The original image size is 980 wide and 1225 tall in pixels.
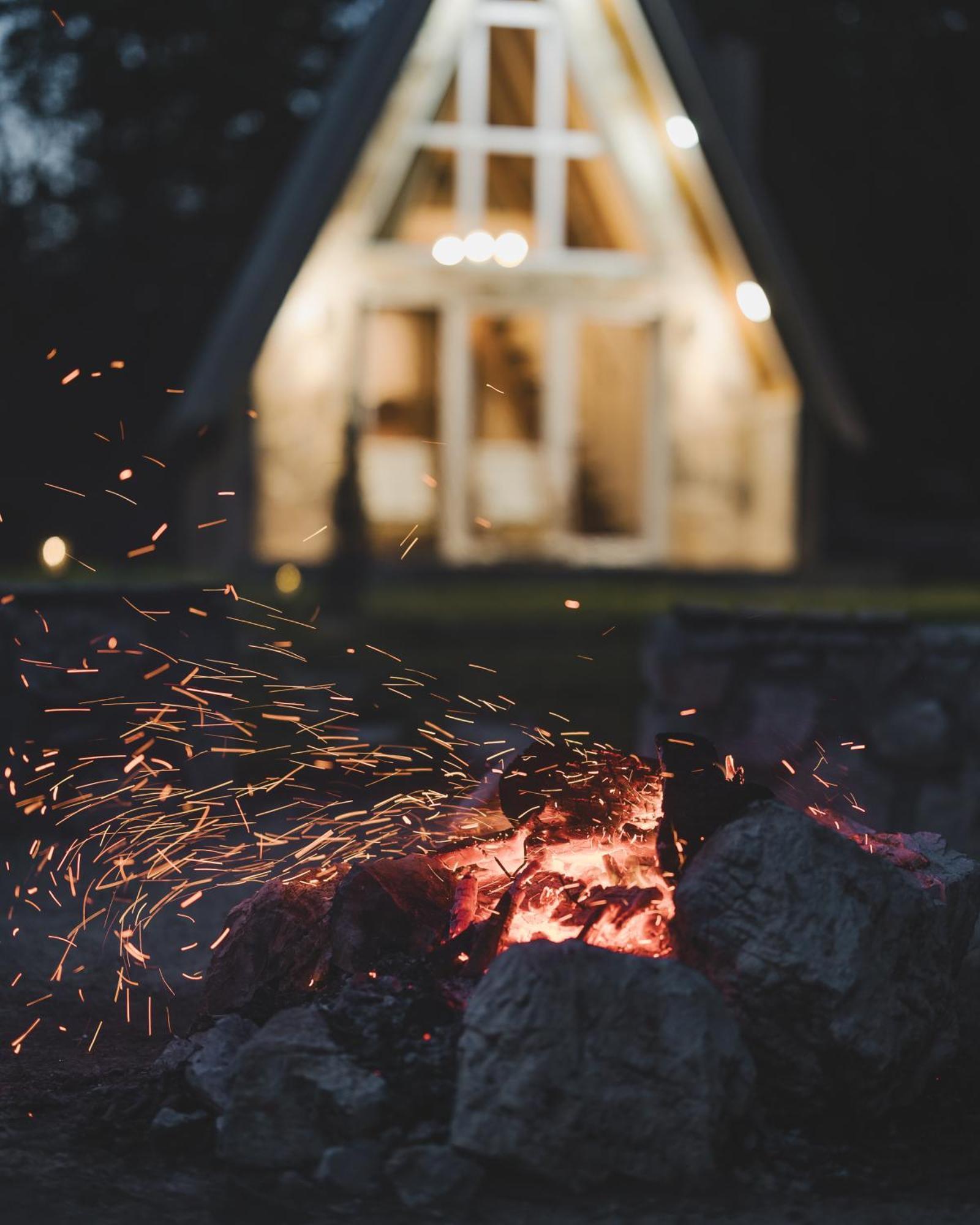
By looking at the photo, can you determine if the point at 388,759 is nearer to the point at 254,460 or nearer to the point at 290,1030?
the point at 290,1030

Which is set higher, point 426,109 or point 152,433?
point 426,109

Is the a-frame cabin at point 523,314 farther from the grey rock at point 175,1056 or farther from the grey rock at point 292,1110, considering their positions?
the grey rock at point 292,1110

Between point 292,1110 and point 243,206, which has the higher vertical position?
point 243,206

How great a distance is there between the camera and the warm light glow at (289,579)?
13.0 m

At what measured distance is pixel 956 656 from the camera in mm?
7016

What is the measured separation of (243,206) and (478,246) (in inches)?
344

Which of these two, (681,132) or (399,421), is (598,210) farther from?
(399,421)

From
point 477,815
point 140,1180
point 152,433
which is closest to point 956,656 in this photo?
point 477,815

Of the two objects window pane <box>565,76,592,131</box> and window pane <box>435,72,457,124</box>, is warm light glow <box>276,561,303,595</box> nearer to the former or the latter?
window pane <box>435,72,457,124</box>

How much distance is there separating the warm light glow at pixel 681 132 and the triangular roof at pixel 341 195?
0.18 metres

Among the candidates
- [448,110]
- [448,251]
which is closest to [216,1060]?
[448,251]

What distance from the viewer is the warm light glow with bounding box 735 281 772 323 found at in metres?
13.5

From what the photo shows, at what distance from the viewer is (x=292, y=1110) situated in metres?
3.82

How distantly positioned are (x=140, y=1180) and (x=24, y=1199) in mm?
258
